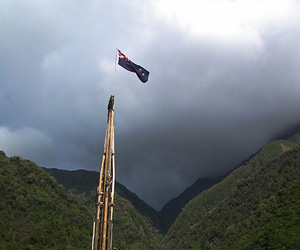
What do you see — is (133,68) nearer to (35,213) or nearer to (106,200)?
(106,200)

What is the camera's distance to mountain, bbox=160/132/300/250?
63.7m

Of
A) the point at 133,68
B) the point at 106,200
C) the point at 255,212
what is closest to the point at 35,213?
the point at 255,212

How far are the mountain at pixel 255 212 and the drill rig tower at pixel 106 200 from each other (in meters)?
58.8

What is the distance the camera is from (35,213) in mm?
82875

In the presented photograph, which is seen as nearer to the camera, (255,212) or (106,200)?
(106,200)

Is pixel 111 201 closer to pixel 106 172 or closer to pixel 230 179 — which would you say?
pixel 106 172

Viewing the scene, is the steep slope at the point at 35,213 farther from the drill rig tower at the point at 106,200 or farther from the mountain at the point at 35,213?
the drill rig tower at the point at 106,200

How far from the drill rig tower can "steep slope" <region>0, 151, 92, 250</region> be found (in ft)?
185

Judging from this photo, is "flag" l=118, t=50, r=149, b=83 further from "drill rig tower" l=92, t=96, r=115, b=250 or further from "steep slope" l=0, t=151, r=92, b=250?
"steep slope" l=0, t=151, r=92, b=250

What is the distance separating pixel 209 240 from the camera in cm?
12488

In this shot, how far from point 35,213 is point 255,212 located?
7813cm

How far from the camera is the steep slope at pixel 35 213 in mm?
64000

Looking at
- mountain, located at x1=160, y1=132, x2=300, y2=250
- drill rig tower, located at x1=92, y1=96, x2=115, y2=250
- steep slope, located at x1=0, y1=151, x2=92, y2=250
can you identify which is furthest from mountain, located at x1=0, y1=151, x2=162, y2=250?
drill rig tower, located at x1=92, y1=96, x2=115, y2=250

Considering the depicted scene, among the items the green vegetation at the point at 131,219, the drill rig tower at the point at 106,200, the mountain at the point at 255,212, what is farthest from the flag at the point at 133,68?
the mountain at the point at 255,212
